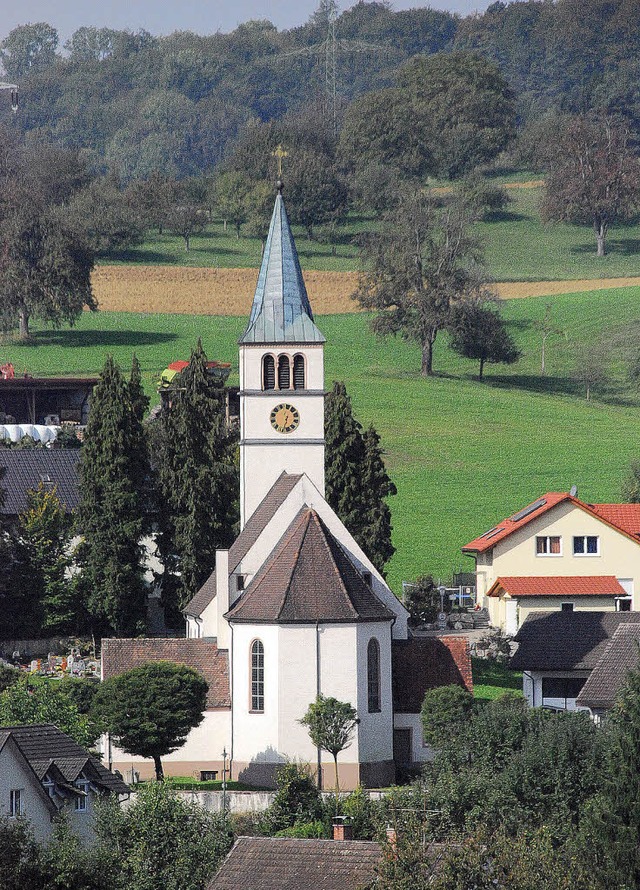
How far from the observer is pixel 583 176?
18475cm

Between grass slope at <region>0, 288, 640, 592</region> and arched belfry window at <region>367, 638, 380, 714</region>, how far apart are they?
70.5 ft

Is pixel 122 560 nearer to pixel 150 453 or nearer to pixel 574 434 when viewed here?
pixel 150 453

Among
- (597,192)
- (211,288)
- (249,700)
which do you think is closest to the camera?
(249,700)

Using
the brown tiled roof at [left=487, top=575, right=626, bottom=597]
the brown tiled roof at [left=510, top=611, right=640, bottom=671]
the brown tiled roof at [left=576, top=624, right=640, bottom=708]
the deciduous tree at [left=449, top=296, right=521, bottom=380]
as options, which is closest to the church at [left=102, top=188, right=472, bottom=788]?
the brown tiled roof at [left=510, top=611, right=640, bottom=671]

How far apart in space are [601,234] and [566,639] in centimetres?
10987

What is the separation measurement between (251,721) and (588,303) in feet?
293

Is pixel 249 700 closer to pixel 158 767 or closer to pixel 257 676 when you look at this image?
pixel 257 676

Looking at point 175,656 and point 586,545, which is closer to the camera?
point 175,656

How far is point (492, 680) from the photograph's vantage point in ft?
Result: 251

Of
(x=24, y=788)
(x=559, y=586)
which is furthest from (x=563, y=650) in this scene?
(x=24, y=788)

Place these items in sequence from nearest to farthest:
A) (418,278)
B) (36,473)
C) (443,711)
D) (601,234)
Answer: (443,711) < (36,473) < (418,278) < (601,234)

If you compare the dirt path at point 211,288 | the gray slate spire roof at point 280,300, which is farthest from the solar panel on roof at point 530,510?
the dirt path at point 211,288

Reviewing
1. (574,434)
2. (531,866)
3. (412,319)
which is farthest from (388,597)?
(412,319)

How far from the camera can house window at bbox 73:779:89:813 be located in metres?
54.8
